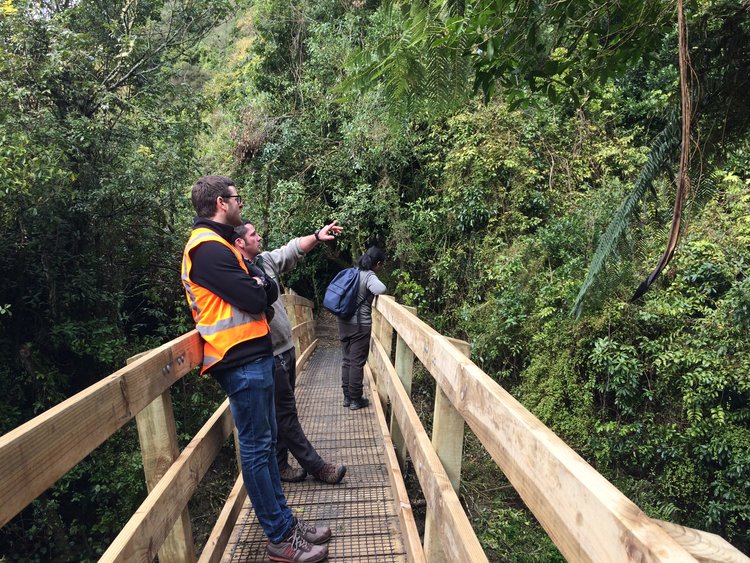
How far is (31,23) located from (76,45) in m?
0.53

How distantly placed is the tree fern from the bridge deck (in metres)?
1.59

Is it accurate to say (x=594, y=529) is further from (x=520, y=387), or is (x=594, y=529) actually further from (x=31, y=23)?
(x=31, y=23)

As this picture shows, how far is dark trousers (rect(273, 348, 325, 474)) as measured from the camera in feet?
9.54

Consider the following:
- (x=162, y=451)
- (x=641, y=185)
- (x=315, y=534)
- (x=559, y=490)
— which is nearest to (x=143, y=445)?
(x=162, y=451)

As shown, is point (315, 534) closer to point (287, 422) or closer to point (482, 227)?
point (287, 422)

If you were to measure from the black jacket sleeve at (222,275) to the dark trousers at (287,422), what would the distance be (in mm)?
1037

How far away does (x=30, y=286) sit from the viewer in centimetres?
679

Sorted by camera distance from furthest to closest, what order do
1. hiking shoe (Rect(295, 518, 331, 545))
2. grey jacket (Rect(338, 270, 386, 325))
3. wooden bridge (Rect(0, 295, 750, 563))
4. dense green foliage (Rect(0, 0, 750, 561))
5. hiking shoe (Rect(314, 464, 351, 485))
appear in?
grey jacket (Rect(338, 270, 386, 325))
hiking shoe (Rect(314, 464, 351, 485))
hiking shoe (Rect(295, 518, 331, 545))
dense green foliage (Rect(0, 0, 750, 561))
wooden bridge (Rect(0, 295, 750, 563))

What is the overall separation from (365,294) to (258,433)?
2.47 metres

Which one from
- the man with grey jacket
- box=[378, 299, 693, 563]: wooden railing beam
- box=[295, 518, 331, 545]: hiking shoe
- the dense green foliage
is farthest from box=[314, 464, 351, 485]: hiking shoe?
the dense green foliage

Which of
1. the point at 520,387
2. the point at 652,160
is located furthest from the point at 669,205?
the point at 520,387

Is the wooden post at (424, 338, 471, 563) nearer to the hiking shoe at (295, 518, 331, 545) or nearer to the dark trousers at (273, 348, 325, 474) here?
the hiking shoe at (295, 518, 331, 545)

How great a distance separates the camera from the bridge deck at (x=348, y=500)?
2418 mm

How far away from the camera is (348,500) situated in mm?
2938
